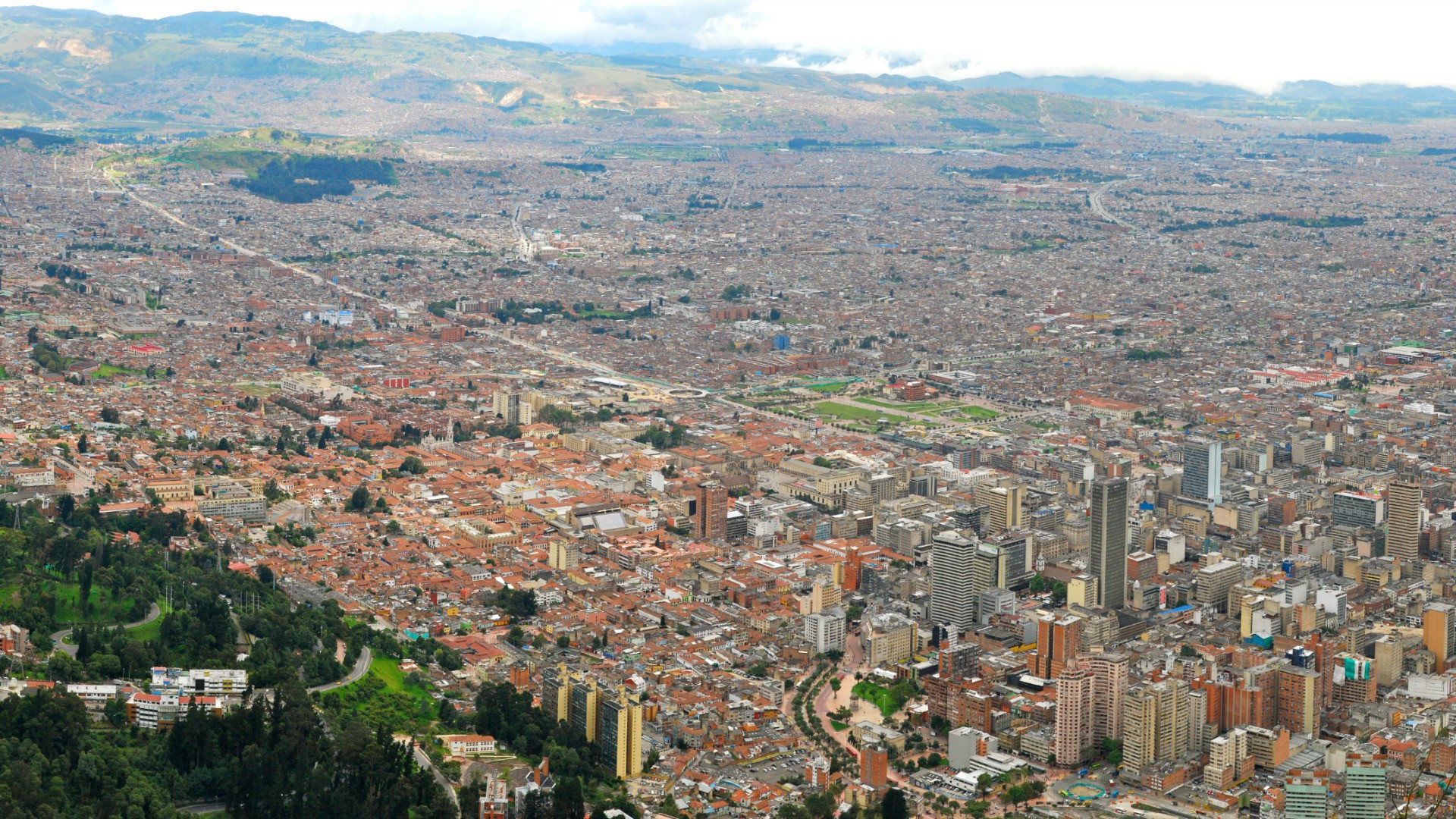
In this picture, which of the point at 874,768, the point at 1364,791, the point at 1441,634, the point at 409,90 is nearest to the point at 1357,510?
the point at 1441,634

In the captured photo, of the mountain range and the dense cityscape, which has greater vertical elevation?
the mountain range

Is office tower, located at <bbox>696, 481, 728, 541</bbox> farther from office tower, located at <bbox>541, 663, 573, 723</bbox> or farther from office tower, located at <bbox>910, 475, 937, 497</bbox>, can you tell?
office tower, located at <bbox>541, 663, 573, 723</bbox>

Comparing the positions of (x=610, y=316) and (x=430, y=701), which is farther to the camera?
(x=610, y=316)

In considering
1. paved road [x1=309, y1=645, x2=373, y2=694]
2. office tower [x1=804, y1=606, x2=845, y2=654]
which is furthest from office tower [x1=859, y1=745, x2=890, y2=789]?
paved road [x1=309, y1=645, x2=373, y2=694]

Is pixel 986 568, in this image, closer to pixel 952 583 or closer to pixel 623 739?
pixel 952 583

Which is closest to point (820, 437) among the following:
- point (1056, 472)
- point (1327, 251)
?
point (1056, 472)

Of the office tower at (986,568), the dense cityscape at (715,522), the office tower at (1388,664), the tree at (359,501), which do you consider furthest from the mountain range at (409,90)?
the office tower at (1388,664)

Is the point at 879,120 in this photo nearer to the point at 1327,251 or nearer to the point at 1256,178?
the point at 1256,178
